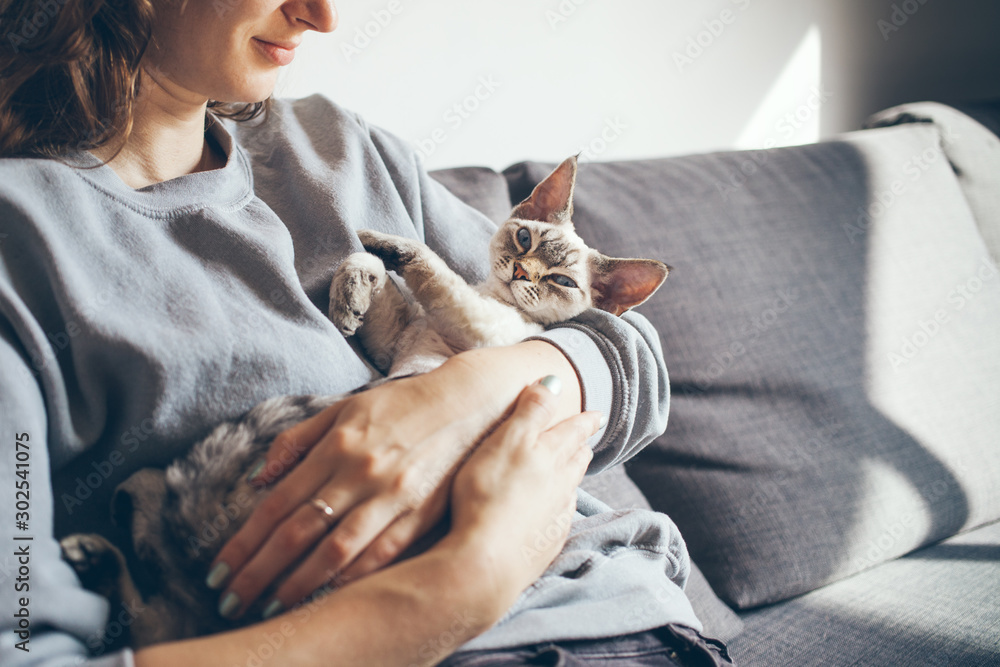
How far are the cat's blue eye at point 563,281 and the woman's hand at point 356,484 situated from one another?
1.10ft

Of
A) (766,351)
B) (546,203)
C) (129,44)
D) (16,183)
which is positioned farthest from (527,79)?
(16,183)

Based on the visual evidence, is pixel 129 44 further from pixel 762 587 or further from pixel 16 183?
pixel 762 587

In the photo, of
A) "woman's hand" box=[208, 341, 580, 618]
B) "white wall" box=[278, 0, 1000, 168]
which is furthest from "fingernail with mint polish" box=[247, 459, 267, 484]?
"white wall" box=[278, 0, 1000, 168]

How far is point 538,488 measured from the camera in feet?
2.27

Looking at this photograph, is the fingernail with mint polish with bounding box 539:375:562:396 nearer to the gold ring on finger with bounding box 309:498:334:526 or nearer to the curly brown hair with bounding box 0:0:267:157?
the gold ring on finger with bounding box 309:498:334:526

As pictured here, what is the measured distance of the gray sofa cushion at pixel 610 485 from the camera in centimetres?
110

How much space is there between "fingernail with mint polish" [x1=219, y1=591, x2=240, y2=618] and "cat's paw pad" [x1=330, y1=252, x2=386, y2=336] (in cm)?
39

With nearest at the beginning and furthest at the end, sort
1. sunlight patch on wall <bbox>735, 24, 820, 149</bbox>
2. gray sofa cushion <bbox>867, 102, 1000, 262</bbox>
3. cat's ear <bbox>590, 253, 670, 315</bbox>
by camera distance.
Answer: cat's ear <bbox>590, 253, 670, 315</bbox> → gray sofa cushion <bbox>867, 102, 1000, 262</bbox> → sunlight patch on wall <bbox>735, 24, 820, 149</bbox>

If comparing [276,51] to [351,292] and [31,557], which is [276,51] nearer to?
[351,292]

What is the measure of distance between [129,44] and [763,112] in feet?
6.96

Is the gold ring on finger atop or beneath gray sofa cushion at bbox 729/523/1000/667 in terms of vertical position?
atop

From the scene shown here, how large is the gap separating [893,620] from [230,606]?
1187 millimetres

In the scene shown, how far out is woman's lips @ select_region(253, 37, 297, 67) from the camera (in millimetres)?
830

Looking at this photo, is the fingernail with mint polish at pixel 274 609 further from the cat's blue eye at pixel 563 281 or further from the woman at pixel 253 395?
the cat's blue eye at pixel 563 281
